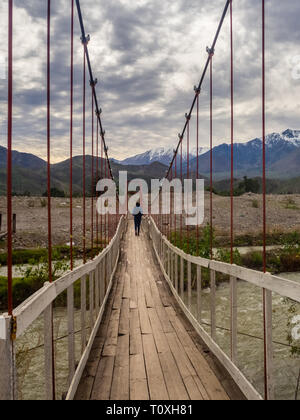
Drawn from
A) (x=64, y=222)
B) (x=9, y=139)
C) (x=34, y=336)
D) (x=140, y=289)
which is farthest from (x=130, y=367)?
(x=64, y=222)

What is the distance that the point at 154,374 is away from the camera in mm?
2875

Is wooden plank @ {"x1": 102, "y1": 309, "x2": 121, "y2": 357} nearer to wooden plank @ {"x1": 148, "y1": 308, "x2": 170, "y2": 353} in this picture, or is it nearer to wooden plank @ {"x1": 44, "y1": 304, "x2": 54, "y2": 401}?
wooden plank @ {"x1": 148, "y1": 308, "x2": 170, "y2": 353}

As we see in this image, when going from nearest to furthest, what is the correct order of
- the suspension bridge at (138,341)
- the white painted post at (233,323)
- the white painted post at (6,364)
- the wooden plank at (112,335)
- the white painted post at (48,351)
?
1. the white painted post at (6,364)
2. the suspension bridge at (138,341)
3. the white painted post at (48,351)
4. the white painted post at (233,323)
5. the wooden plank at (112,335)

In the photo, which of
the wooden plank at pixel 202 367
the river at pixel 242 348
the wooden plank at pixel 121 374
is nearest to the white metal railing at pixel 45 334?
the wooden plank at pixel 121 374

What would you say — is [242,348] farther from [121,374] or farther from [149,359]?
[121,374]

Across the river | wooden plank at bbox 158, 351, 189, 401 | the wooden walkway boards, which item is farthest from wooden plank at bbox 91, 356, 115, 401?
the river

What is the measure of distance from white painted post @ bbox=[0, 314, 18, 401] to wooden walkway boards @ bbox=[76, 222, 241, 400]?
4.19ft

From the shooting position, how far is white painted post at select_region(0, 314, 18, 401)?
4.35ft

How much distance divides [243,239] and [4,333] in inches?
630

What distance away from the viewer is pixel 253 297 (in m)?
8.55

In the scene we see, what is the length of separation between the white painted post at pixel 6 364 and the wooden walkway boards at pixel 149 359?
128 cm

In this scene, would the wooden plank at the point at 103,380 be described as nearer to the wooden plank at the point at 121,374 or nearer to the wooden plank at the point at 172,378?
the wooden plank at the point at 121,374

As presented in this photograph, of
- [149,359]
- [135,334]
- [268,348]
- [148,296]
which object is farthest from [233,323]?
[148,296]

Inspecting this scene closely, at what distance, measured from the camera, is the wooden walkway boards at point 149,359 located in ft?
8.38
